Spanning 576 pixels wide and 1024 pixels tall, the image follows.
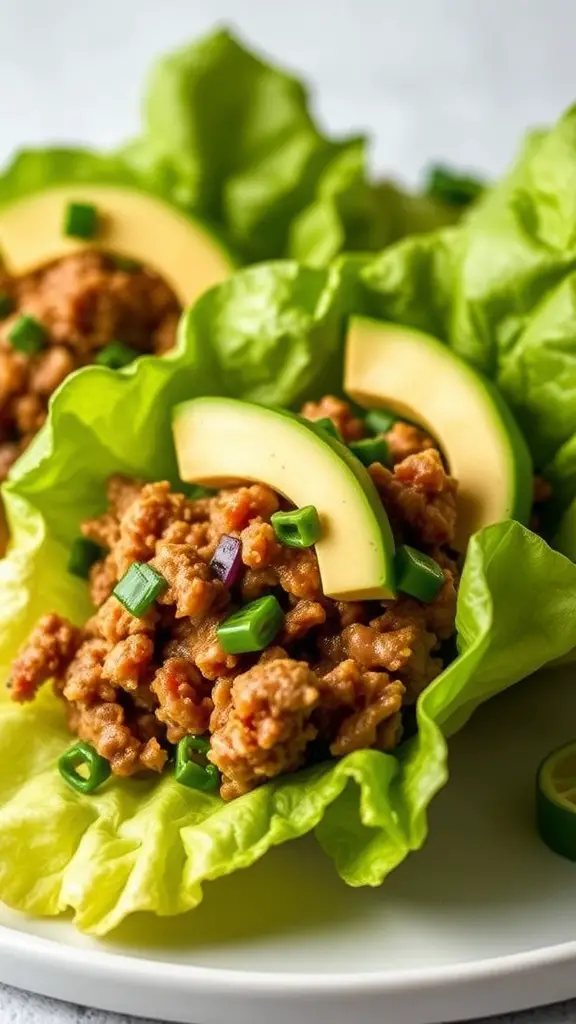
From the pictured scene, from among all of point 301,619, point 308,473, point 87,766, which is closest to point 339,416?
point 308,473

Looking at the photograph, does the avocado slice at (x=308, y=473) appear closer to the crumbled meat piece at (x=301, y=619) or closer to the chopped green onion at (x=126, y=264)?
the crumbled meat piece at (x=301, y=619)

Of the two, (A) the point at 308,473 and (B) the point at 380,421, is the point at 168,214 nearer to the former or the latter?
(B) the point at 380,421

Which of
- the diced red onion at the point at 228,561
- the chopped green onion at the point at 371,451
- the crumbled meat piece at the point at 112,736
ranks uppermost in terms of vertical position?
the diced red onion at the point at 228,561

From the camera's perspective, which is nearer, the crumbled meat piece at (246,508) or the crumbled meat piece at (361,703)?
the crumbled meat piece at (361,703)

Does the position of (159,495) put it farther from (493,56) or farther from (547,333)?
(493,56)

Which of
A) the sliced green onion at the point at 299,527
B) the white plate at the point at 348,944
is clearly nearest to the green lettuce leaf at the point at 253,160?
the sliced green onion at the point at 299,527
